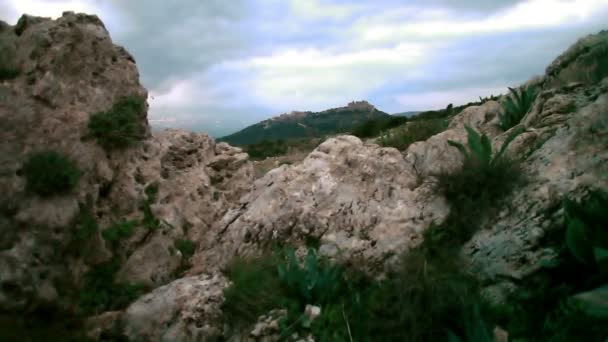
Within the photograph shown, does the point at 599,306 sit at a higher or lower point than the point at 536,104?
lower

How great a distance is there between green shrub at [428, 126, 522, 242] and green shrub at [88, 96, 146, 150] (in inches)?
160

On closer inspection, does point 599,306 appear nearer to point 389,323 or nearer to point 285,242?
point 389,323

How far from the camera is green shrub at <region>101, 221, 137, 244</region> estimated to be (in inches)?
227

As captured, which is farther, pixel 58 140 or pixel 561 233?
pixel 58 140

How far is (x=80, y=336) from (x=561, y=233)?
478 cm

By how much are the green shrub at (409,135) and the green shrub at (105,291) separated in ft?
13.3

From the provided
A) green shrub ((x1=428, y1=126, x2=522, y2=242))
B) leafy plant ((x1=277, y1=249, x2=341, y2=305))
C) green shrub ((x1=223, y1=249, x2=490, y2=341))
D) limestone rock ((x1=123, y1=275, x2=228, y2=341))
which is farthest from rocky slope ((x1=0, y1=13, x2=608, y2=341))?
leafy plant ((x1=277, y1=249, x2=341, y2=305))

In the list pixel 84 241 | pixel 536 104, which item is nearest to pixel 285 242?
pixel 84 241

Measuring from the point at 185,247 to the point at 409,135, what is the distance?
147 inches

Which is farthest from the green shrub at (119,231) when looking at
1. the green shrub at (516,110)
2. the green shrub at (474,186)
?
the green shrub at (516,110)

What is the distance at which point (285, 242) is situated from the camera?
566 centimetres

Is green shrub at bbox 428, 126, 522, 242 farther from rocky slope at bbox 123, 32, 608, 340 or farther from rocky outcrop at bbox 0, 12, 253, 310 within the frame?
rocky outcrop at bbox 0, 12, 253, 310

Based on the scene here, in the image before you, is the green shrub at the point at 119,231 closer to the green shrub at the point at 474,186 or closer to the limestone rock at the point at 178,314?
the limestone rock at the point at 178,314

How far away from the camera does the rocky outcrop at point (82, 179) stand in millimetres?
5180
